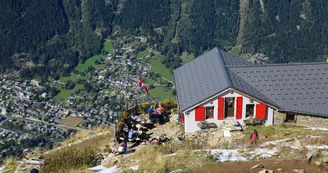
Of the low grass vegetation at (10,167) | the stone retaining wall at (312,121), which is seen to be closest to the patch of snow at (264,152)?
the stone retaining wall at (312,121)

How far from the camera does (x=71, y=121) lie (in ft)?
442

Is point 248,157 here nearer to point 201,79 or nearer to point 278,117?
point 278,117

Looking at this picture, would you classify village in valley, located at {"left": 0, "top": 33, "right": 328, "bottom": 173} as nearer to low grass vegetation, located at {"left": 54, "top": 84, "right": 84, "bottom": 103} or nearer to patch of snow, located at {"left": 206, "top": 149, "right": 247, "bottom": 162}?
patch of snow, located at {"left": 206, "top": 149, "right": 247, "bottom": 162}

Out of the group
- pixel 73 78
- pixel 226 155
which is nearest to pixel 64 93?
pixel 73 78

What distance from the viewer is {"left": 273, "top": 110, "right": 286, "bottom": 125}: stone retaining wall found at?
3875 cm

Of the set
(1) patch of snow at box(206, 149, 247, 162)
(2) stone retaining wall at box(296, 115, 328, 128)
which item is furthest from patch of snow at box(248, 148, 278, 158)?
(2) stone retaining wall at box(296, 115, 328, 128)

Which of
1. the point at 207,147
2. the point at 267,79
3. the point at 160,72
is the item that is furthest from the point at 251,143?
the point at 160,72

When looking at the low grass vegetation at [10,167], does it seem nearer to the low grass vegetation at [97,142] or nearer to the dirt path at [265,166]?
the low grass vegetation at [97,142]

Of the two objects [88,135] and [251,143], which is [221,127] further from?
[88,135]

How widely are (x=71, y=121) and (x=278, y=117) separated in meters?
104

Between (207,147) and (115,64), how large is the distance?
161m

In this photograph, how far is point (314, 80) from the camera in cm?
3956

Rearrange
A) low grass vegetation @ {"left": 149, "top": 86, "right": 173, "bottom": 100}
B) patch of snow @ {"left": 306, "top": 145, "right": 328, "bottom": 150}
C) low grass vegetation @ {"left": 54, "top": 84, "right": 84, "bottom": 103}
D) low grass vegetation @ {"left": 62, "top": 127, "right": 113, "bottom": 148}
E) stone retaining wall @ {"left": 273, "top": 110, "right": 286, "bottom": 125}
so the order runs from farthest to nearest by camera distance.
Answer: low grass vegetation @ {"left": 54, "top": 84, "right": 84, "bottom": 103}, low grass vegetation @ {"left": 149, "top": 86, "right": 173, "bottom": 100}, low grass vegetation @ {"left": 62, "top": 127, "right": 113, "bottom": 148}, stone retaining wall @ {"left": 273, "top": 110, "right": 286, "bottom": 125}, patch of snow @ {"left": 306, "top": 145, "right": 328, "bottom": 150}

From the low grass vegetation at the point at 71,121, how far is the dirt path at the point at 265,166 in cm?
11092
